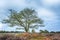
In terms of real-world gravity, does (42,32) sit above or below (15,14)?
below

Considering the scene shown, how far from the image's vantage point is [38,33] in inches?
338

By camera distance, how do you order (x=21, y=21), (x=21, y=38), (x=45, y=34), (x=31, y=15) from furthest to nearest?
1. (x=31, y=15)
2. (x=21, y=21)
3. (x=45, y=34)
4. (x=21, y=38)

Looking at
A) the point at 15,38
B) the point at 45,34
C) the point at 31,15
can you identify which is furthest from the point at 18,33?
the point at 31,15

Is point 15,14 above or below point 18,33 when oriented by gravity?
above

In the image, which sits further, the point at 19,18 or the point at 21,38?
the point at 19,18

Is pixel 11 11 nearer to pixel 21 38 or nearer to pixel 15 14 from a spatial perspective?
pixel 15 14

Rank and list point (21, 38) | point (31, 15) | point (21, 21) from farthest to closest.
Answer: point (31, 15) → point (21, 21) → point (21, 38)

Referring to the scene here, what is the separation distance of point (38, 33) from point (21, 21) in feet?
15.7

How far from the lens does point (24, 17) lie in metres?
14.0

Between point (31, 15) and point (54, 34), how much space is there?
228 inches

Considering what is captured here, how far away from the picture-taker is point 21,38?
802 centimetres

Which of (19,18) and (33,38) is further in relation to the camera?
(19,18)

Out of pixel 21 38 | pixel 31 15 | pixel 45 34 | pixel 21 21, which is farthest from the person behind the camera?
pixel 31 15

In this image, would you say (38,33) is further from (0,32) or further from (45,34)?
(0,32)
